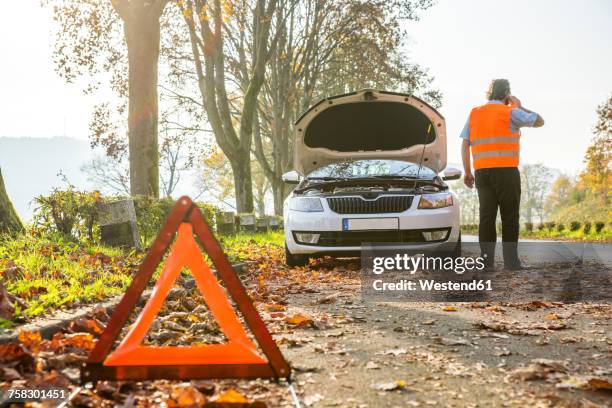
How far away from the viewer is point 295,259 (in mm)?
7832

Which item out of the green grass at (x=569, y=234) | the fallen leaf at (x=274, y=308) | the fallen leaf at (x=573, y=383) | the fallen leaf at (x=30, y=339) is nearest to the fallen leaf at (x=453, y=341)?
the fallen leaf at (x=573, y=383)

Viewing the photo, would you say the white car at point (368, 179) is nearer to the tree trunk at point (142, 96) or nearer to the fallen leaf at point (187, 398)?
the tree trunk at point (142, 96)

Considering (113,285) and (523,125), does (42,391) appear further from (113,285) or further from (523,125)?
(523,125)

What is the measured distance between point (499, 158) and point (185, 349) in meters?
5.09

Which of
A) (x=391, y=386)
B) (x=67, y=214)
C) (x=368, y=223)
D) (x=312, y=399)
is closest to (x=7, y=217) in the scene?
(x=67, y=214)

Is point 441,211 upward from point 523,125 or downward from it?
downward

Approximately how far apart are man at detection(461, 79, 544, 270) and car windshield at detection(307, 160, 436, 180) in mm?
941

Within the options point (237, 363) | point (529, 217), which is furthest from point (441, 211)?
point (529, 217)

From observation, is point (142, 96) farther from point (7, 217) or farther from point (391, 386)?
point (391, 386)

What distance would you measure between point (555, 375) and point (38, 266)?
470cm

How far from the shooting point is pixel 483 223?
709 centimetres

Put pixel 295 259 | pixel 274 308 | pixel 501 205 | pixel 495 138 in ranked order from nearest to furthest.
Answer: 1. pixel 274 308
2. pixel 495 138
3. pixel 501 205
4. pixel 295 259

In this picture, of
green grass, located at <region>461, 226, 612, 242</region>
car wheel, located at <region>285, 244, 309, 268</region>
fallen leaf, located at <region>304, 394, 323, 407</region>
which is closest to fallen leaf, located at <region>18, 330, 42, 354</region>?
fallen leaf, located at <region>304, 394, 323, 407</region>

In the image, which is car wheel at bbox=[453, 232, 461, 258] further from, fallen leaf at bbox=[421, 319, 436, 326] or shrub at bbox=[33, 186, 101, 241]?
shrub at bbox=[33, 186, 101, 241]
